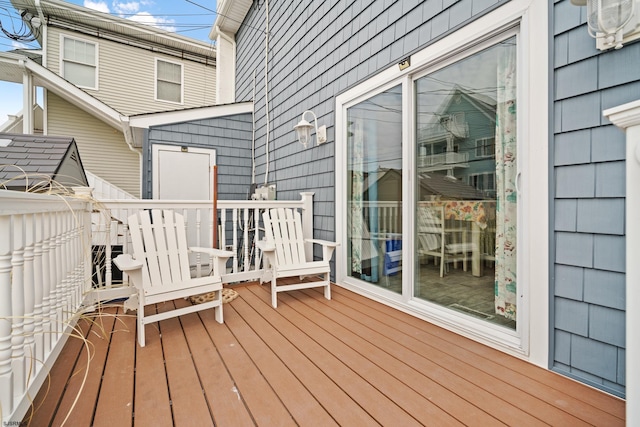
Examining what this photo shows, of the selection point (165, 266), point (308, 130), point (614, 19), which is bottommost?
point (165, 266)

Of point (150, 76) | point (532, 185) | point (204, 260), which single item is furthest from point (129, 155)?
point (532, 185)

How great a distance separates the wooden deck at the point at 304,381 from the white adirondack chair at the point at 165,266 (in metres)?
0.20

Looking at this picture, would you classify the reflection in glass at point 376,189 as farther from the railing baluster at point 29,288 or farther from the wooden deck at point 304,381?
the railing baluster at point 29,288

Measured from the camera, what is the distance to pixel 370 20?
2955mm

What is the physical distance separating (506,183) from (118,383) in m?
2.51

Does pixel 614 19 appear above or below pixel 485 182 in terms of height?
above

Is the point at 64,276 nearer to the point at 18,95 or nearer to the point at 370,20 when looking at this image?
the point at 370,20

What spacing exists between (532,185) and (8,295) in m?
2.49

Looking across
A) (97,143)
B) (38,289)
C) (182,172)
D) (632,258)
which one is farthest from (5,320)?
(97,143)

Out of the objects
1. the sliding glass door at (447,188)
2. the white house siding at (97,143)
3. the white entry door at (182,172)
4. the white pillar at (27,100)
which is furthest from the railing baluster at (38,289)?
the white house siding at (97,143)

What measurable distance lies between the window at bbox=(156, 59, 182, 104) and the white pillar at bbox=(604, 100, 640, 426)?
31.3ft

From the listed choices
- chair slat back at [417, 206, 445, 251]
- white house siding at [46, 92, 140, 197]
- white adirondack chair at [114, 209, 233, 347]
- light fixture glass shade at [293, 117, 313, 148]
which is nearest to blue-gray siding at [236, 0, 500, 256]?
light fixture glass shade at [293, 117, 313, 148]

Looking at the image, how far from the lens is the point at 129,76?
7980 mm

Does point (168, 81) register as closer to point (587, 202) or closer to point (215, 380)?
point (215, 380)
